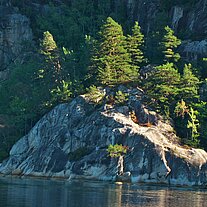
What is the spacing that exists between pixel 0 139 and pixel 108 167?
25.5 meters

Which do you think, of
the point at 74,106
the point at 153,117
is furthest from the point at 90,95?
the point at 153,117

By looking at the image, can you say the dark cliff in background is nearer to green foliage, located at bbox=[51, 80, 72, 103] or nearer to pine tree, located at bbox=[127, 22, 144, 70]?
pine tree, located at bbox=[127, 22, 144, 70]

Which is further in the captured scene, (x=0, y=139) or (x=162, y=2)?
(x=162, y=2)

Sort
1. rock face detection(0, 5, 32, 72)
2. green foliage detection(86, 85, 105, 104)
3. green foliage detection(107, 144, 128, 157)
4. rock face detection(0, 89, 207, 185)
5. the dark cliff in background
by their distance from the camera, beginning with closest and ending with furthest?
rock face detection(0, 89, 207, 185), green foliage detection(107, 144, 128, 157), green foliage detection(86, 85, 105, 104), the dark cliff in background, rock face detection(0, 5, 32, 72)

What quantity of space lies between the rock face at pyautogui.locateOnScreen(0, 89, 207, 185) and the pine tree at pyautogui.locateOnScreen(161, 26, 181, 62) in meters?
10.3

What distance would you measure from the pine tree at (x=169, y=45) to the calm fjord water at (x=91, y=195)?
89.9ft

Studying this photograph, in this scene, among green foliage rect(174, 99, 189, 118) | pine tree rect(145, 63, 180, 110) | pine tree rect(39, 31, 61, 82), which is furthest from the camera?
pine tree rect(39, 31, 61, 82)

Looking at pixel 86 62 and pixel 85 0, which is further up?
pixel 85 0

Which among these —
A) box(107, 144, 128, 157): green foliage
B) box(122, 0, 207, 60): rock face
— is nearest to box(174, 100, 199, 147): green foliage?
box(107, 144, 128, 157): green foliage

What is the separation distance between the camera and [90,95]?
347 ft

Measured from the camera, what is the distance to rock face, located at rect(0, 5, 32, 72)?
139375 mm

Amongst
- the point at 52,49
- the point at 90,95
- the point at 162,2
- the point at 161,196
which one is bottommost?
the point at 161,196

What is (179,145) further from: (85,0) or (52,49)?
(85,0)

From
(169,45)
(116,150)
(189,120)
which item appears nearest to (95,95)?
(116,150)
